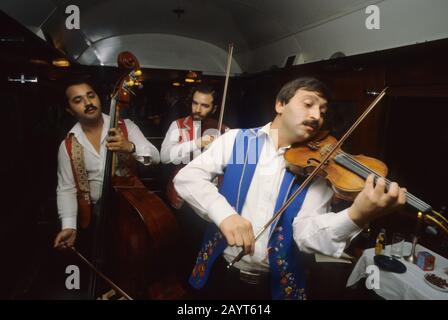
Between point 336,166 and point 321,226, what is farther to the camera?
point 336,166

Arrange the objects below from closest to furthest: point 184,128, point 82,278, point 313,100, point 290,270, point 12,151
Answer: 1. point 313,100
2. point 290,270
3. point 12,151
4. point 82,278
5. point 184,128

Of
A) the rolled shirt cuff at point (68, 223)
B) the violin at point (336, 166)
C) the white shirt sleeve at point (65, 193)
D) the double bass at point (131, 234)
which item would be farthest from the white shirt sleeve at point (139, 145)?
the violin at point (336, 166)

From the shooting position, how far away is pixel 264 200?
4.25 feet

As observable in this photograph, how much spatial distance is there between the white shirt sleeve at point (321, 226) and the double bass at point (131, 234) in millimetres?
835

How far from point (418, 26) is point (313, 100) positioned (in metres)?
1.36

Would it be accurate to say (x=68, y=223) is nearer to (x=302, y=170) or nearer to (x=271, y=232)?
(x=271, y=232)

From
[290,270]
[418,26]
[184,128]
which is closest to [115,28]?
[184,128]

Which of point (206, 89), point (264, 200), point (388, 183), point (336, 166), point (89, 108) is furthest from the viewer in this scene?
point (206, 89)

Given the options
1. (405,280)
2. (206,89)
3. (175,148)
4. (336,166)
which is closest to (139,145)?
(175,148)

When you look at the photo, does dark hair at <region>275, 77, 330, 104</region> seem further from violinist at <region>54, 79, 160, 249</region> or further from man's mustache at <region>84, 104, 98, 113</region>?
man's mustache at <region>84, 104, 98, 113</region>

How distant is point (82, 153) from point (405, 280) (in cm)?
246
